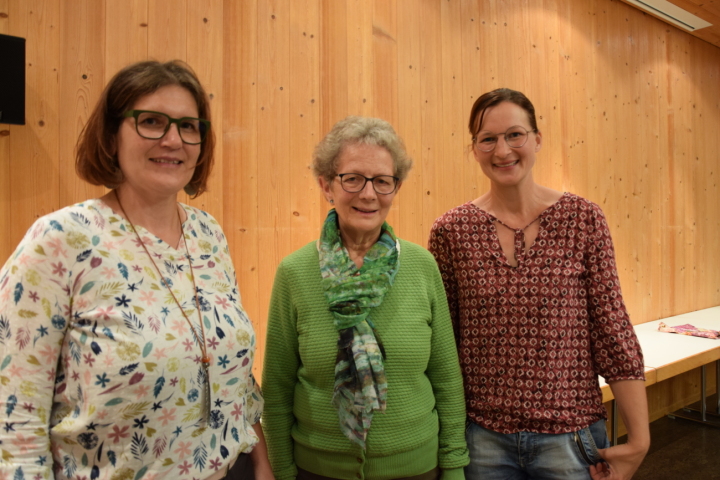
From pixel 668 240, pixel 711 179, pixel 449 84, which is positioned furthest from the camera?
pixel 711 179

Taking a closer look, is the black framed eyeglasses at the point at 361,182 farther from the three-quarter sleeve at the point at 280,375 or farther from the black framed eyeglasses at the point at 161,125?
the black framed eyeglasses at the point at 161,125

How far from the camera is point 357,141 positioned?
4.90 feet

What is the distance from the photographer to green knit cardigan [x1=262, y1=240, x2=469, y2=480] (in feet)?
4.64

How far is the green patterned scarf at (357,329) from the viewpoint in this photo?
1.36 m

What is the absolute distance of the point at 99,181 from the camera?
3.92 ft

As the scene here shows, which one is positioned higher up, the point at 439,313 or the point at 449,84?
the point at 449,84

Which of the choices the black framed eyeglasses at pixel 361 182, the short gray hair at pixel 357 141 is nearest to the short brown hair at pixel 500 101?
the short gray hair at pixel 357 141

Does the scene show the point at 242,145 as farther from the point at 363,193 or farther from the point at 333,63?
the point at 363,193

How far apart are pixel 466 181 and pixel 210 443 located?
9.01 ft

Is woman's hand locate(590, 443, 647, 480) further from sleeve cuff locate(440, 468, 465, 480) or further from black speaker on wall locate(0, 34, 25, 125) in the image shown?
black speaker on wall locate(0, 34, 25, 125)

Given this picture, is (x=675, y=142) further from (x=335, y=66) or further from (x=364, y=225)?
(x=364, y=225)

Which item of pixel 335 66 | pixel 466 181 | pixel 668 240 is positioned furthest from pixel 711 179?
pixel 335 66

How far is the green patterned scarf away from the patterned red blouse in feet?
1.10

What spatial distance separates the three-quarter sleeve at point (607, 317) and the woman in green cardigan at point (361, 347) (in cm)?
44
